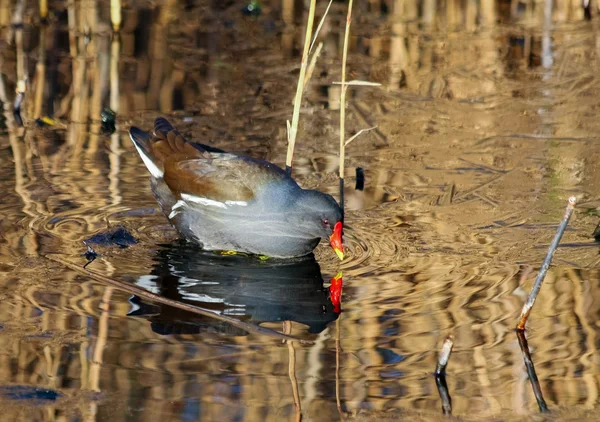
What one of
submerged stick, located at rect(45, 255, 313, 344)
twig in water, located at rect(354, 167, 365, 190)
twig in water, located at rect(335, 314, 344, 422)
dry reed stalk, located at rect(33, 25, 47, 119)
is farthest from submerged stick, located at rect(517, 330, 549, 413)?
dry reed stalk, located at rect(33, 25, 47, 119)

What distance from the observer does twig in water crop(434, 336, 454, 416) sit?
337 cm

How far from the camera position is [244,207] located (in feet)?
15.9

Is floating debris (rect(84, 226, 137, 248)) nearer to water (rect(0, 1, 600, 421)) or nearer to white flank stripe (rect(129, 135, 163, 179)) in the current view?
water (rect(0, 1, 600, 421))

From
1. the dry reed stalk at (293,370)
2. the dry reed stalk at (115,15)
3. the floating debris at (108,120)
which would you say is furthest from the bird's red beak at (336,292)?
the dry reed stalk at (115,15)

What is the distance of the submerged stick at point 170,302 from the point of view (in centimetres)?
392

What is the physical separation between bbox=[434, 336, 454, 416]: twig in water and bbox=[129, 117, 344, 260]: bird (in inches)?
47.0

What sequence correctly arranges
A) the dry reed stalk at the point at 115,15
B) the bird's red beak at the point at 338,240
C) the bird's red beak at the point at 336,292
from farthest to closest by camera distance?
the dry reed stalk at the point at 115,15
the bird's red beak at the point at 338,240
the bird's red beak at the point at 336,292

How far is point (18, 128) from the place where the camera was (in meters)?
6.45

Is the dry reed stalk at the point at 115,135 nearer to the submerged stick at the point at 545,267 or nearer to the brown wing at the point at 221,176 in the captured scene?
the brown wing at the point at 221,176

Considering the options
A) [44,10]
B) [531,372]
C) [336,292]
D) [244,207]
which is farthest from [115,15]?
[531,372]

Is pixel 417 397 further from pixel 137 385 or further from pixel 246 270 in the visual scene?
pixel 246 270

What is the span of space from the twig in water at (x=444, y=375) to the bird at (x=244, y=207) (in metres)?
1.19

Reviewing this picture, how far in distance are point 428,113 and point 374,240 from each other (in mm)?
2122

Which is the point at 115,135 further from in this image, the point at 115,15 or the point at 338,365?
the point at 338,365
